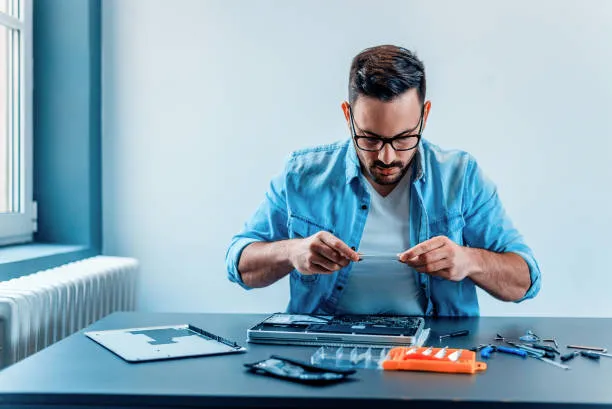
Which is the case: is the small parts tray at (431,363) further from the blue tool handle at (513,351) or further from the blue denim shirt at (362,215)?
the blue denim shirt at (362,215)

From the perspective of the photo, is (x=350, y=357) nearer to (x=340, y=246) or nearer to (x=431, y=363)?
(x=431, y=363)

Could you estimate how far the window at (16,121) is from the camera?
104 inches

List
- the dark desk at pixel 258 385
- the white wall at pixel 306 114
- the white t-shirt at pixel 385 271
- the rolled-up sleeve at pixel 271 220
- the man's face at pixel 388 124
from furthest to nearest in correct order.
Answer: the white wall at pixel 306 114 → the rolled-up sleeve at pixel 271 220 → the white t-shirt at pixel 385 271 → the man's face at pixel 388 124 → the dark desk at pixel 258 385

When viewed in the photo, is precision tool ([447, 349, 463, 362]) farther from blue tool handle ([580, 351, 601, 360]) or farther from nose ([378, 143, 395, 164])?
nose ([378, 143, 395, 164])

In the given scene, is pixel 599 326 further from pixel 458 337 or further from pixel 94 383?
pixel 94 383

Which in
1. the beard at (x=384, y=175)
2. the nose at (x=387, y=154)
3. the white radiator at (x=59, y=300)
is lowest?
the white radiator at (x=59, y=300)

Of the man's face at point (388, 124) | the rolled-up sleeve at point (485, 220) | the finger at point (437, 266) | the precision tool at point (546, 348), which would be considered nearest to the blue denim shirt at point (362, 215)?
the rolled-up sleeve at point (485, 220)

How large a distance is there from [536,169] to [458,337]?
4.51 feet

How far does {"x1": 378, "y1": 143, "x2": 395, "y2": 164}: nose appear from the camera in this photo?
6.28ft

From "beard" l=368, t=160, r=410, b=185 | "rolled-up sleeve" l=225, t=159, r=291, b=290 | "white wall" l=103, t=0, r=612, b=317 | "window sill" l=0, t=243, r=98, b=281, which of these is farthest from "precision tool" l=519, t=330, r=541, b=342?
"window sill" l=0, t=243, r=98, b=281

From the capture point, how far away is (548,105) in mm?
2783

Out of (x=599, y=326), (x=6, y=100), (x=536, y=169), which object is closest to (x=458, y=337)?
(x=599, y=326)

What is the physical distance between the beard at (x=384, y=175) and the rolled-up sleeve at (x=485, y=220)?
0.21 metres

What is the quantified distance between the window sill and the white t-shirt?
3.31 feet
